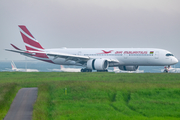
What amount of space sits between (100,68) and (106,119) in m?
30.5

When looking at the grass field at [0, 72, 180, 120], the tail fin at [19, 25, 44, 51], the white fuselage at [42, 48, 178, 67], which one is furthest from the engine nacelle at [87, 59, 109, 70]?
the grass field at [0, 72, 180, 120]

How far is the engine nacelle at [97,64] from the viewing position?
48.7 meters

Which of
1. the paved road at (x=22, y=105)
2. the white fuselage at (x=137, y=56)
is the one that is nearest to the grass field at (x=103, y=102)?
the paved road at (x=22, y=105)

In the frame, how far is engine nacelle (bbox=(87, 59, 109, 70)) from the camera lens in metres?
48.7

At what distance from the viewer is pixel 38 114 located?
709 inches

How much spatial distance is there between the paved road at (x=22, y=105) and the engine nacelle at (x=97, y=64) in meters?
23.1

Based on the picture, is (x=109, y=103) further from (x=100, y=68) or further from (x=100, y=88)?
(x=100, y=68)

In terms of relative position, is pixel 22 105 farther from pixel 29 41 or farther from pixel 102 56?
pixel 29 41

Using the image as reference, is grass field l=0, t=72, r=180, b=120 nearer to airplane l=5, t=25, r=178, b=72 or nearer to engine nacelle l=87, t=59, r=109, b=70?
engine nacelle l=87, t=59, r=109, b=70

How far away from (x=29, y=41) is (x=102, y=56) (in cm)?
1578

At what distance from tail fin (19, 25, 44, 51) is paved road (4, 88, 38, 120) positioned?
31483 millimetres

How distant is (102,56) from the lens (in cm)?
5284

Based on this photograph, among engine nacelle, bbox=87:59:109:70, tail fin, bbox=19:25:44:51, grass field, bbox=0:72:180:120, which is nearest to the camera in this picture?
grass field, bbox=0:72:180:120

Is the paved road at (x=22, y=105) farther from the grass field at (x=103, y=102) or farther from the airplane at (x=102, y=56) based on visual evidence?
the airplane at (x=102, y=56)
